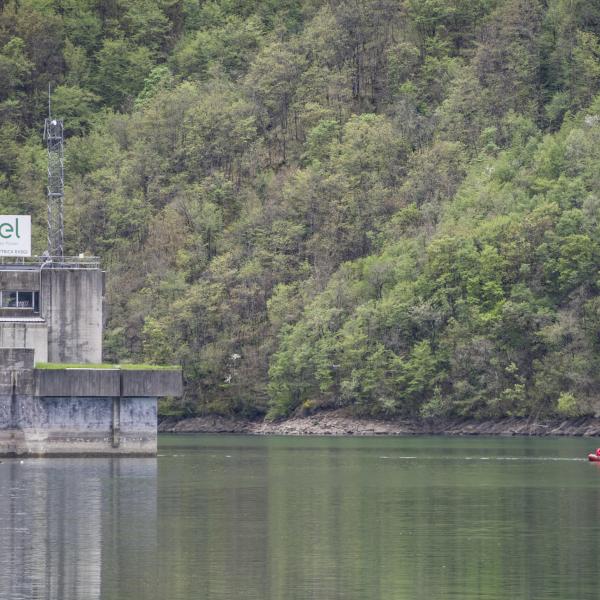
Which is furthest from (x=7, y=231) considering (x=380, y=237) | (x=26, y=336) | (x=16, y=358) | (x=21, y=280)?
(x=380, y=237)

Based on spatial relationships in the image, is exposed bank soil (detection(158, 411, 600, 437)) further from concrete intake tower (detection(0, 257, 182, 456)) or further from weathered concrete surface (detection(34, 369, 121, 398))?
weathered concrete surface (detection(34, 369, 121, 398))

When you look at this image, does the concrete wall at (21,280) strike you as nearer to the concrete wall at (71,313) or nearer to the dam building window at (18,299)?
the dam building window at (18,299)

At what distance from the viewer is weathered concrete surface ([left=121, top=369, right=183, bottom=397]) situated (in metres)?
98.4

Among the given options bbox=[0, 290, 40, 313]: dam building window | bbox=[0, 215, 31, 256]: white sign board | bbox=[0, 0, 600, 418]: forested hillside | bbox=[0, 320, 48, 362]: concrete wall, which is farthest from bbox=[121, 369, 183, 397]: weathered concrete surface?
bbox=[0, 0, 600, 418]: forested hillside

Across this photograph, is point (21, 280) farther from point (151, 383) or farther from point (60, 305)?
point (151, 383)

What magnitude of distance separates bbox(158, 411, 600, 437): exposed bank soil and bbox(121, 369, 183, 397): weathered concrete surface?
52.5 metres

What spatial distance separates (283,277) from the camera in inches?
6919

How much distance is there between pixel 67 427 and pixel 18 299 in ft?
35.8

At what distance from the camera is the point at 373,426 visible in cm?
15512

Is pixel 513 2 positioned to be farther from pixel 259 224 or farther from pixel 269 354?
pixel 269 354

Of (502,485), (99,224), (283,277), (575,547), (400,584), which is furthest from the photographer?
(99,224)

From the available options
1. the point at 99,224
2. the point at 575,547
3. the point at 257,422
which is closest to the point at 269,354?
the point at 257,422

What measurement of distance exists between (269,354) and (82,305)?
210 feet

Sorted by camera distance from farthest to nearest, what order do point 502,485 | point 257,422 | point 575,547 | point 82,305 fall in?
point 257,422 → point 82,305 → point 502,485 → point 575,547
